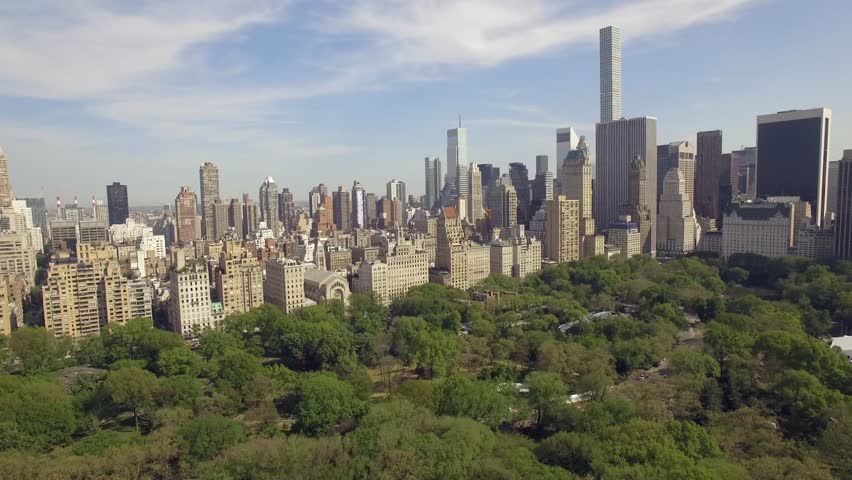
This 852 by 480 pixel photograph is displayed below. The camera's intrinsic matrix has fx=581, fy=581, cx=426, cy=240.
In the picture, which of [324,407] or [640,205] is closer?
[324,407]

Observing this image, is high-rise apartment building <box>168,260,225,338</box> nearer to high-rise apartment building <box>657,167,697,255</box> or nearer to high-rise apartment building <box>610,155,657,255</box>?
high-rise apartment building <box>610,155,657,255</box>

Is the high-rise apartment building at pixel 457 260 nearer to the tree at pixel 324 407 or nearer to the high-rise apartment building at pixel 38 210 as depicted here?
the tree at pixel 324 407

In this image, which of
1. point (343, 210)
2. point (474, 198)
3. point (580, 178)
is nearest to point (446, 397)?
point (580, 178)

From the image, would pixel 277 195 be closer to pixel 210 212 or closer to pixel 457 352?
pixel 210 212

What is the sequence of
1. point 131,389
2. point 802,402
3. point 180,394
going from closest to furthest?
1. point 802,402
2. point 131,389
3. point 180,394

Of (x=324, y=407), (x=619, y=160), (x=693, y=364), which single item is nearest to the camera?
(x=324, y=407)

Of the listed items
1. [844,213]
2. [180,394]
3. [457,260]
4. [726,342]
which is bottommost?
[180,394]

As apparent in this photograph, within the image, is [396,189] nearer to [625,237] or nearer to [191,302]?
[625,237]

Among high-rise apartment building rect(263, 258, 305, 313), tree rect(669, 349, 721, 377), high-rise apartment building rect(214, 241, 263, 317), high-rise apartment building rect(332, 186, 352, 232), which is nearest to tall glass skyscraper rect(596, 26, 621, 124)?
high-rise apartment building rect(332, 186, 352, 232)

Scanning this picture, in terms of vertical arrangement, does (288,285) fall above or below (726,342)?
above
